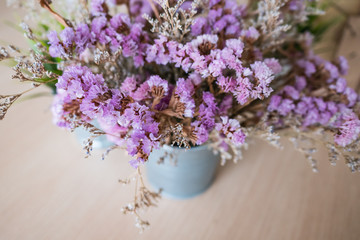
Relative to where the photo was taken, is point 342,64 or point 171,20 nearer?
point 171,20

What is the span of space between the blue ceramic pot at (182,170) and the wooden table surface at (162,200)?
2cm

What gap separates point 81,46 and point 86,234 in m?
0.33

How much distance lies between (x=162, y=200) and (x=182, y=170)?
0.10 m

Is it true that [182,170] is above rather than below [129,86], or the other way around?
below

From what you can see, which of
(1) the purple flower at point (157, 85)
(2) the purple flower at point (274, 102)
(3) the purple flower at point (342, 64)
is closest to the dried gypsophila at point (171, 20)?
(1) the purple flower at point (157, 85)

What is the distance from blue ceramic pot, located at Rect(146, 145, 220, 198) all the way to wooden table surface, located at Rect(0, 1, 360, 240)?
2 cm

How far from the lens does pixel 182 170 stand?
1.57 feet

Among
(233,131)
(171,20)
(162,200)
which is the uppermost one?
(171,20)

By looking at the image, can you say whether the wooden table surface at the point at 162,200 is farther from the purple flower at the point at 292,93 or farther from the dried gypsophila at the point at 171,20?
the dried gypsophila at the point at 171,20

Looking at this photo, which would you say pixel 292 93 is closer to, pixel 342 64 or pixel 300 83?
pixel 300 83

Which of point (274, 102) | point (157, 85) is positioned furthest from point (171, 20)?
point (274, 102)

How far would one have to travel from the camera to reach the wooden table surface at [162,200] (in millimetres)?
485

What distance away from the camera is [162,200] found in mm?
539

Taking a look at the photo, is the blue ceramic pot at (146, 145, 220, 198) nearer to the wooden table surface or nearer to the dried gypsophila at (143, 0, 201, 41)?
the wooden table surface
